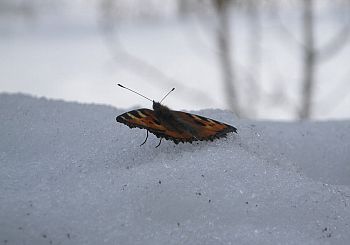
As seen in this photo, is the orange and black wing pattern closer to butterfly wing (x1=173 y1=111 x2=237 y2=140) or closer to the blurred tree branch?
butterfly wing (x1=173 y1=111 x2=237 y2=140)

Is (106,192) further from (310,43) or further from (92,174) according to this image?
(310,43)

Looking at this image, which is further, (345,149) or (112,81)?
(112,81)

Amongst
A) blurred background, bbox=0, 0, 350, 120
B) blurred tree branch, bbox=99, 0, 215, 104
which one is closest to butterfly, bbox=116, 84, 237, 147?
blurred background, bbox=0, 0, 350, 120

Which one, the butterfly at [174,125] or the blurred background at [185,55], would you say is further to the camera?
the blurred background at [185,55]

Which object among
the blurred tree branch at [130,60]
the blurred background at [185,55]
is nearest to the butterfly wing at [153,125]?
the blurred background at [185,55]

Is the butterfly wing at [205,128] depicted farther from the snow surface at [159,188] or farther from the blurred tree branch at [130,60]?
the blurred tree branch at [130,60]

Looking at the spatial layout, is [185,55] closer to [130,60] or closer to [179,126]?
[130,60]

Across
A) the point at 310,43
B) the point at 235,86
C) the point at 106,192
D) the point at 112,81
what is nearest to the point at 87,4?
the point at 112,81

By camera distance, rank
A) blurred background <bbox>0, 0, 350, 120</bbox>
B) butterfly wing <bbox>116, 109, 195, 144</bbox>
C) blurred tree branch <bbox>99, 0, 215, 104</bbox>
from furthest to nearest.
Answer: blurred tree branch <bbox>99, 0, 215, 104</bbox> → blurred background <bbox>0, 0, 350, 120</bbox> → butterfly wing <bbox>116, 109, 195, 144</bbox>
